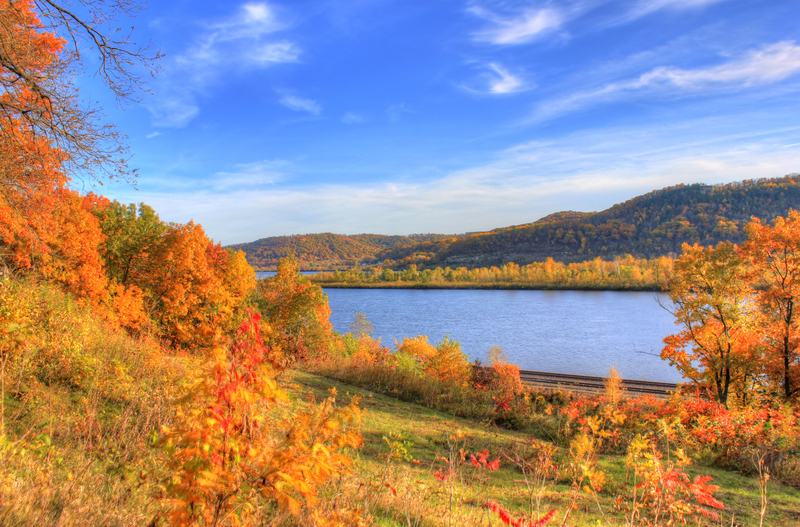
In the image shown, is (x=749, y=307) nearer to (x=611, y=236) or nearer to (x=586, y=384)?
(x=586, y=384)

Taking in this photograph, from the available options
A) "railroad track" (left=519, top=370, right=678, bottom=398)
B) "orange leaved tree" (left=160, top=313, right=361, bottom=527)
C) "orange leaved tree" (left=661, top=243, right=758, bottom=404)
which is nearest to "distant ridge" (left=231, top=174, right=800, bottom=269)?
"railroad track" (left=519, top=370, right=678, bottom=398)

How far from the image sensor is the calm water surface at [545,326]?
39.1 meters

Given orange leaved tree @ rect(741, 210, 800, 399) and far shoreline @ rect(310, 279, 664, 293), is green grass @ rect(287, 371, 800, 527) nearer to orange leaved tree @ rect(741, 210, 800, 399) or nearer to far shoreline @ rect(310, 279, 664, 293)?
orange leaved tree @ rect(741, 210, 800, 399)

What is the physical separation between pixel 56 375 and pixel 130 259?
60.0 ft

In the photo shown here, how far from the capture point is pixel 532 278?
12562 cm

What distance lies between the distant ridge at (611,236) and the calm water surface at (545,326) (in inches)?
1961

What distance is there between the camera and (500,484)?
6680 mm

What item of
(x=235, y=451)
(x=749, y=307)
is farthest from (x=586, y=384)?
(x=235, y=451)

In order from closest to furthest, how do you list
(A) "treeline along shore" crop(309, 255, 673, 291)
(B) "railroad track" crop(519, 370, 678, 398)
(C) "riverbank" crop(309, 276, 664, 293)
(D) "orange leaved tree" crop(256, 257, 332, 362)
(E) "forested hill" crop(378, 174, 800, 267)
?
1. (B) "railroad track" crop(519, 370, 678, 398)
2. (D) "orange leaved tree" crop(256, 257, 332, 362)
3. (A) "treeline along shore" crop(309, 255, 673, 291)
4. (C) "riverbank" crop(309, 276, 664, 293)
5. (E) "forested hill" crop(378, 174, 800, 267)

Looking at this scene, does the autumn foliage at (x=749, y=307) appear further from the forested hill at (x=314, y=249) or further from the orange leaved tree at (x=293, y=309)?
the forested hill at (x=314, y=249)

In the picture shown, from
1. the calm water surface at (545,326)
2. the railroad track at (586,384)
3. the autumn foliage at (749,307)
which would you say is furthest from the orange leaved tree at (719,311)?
the calm water surface at (545,326)

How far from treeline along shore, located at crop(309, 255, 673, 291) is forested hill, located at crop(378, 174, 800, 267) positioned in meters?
15.7

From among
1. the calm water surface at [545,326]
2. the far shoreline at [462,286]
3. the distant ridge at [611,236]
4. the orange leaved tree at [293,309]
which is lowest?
the calm water surface at [545,326]

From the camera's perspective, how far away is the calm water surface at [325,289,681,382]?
128 feet
